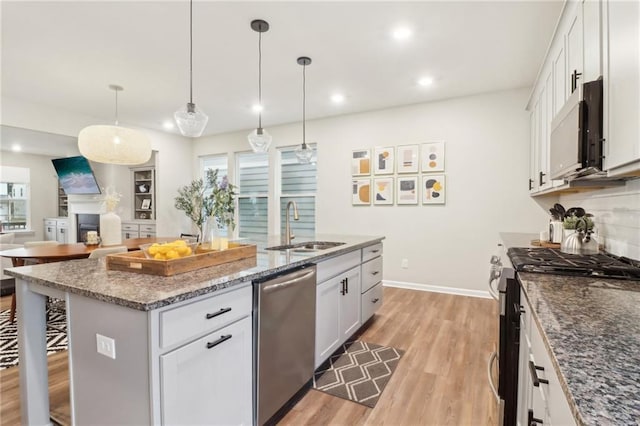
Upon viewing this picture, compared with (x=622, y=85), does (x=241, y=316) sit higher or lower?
lower

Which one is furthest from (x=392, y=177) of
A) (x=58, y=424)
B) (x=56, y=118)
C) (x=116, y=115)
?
(x=56, y=118)

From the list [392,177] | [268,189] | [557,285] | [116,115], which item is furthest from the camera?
[268,189]

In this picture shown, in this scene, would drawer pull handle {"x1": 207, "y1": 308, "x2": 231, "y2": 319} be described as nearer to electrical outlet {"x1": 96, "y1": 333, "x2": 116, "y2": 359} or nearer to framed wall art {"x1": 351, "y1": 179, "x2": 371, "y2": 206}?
electrical outlet {"x1": 96, "y1": 333, "x2": 116, "y2": 359}

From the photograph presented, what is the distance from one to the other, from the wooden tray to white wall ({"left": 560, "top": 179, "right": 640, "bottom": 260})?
228 centimetres

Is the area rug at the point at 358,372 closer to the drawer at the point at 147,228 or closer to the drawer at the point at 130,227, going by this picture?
the drawer at the point at 147,228

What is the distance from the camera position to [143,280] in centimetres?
144

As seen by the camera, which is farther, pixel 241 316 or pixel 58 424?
pixel 58 424

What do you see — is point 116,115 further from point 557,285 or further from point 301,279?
point 557,285

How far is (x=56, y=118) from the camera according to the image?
4.75 m

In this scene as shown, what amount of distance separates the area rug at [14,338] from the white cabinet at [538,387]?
344cm

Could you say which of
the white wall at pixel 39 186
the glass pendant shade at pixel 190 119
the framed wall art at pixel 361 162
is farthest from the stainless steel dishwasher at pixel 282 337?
the white wall at pixel 39 186

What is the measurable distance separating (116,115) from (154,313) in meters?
5.31

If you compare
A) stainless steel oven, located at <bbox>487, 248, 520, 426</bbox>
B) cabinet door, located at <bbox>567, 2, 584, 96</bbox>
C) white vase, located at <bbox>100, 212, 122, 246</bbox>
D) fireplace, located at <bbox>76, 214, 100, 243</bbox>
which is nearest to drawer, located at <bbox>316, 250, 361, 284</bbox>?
stainless steel oven, located at <bbox>487, 248, 520, 426</bbox>

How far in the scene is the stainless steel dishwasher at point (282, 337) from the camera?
1.60m
